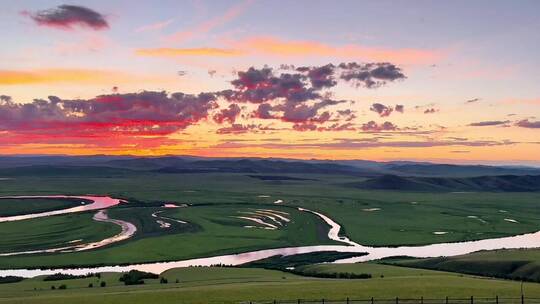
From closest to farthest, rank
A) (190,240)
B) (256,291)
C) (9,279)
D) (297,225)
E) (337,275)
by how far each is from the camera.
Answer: (256,291) → (337,275) → (9,279) → (190,240) → (297,225)

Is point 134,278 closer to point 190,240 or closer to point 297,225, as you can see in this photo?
point 190,240

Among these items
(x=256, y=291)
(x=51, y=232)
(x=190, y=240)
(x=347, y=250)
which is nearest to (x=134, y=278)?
(x=256, y=291)

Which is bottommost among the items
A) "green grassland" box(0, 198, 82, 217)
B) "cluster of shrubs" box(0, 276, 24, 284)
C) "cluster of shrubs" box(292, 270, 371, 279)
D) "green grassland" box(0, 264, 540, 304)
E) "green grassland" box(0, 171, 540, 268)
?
"green grassland" box(0, 198, 82, 217)

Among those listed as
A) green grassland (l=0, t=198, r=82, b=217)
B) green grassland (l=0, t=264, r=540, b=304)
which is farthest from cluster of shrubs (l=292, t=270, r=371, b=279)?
green grassland (l=0, t=198, r=82, b=217)

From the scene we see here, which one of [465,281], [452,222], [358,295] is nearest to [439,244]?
[452,222]

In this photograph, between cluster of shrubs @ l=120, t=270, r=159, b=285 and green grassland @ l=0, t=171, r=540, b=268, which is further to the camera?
green grassland @ l=0, t=171, r=540, b=268

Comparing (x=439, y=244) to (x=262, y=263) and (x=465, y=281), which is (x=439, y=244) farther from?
(x=465, y=281)

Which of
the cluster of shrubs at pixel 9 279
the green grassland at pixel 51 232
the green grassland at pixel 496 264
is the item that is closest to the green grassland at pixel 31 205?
the green grassland at pixel 51 232

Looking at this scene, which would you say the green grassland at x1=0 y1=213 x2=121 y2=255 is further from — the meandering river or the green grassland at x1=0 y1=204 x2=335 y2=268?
the meandering river
